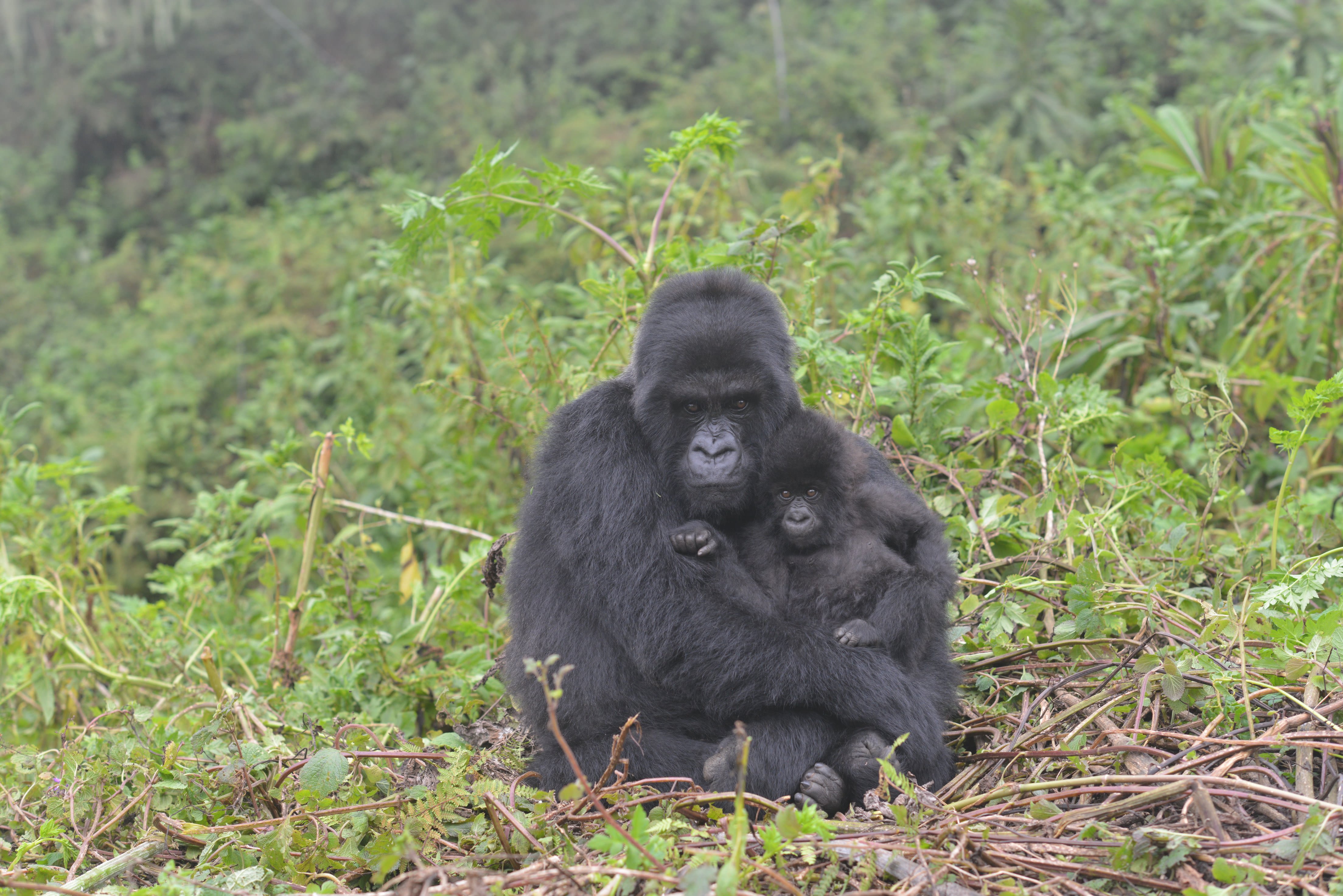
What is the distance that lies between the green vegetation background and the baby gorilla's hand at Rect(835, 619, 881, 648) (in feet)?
1.59

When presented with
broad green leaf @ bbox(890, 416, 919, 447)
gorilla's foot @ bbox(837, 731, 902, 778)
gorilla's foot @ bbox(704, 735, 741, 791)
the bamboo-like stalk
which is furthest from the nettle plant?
gorilla's foot @ bbox(704, 735, 741, 791)

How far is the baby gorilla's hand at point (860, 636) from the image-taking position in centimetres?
279

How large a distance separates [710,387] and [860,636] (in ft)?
2.48

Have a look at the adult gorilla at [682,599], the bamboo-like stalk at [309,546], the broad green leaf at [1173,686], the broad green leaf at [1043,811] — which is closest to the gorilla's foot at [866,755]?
the adult gorilla at [682,599]

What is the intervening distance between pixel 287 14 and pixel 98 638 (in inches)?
641

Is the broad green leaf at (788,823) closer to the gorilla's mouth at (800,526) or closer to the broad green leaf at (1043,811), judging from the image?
the broad green leaf at (1043,811)

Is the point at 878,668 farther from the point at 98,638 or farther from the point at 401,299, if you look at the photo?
the point at 401,299

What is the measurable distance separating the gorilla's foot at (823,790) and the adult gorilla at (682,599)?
0.12ft

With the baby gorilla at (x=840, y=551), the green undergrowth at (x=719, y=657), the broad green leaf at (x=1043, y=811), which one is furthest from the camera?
the baby gorilla at (x=840, y=551)

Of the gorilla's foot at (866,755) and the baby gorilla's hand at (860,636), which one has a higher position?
the baby gorilla's hand at (860,636)

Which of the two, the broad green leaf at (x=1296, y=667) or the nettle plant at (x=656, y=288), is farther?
the nettle plant at (x=656, y=288)

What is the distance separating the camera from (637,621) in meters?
2.86

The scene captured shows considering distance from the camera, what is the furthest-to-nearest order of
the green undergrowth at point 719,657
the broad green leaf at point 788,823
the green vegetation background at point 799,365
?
the green vegetation background at point 799,365, the green undergrowth at point 719,657, the broad green leaf at point 788,823

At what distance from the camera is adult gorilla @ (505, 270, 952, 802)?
2.78 metres
